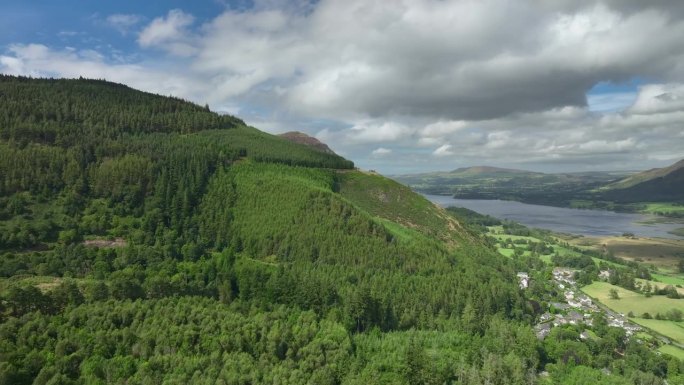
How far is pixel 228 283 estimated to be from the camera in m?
108

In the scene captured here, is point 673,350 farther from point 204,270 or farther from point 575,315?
point 204,270

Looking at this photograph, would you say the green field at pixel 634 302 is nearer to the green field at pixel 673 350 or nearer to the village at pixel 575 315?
the village at pixel 575 315

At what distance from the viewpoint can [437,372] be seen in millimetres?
81000

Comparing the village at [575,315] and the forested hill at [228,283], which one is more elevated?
the forested hill at [228,283]

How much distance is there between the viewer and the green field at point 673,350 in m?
119

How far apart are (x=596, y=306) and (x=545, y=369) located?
78.8m

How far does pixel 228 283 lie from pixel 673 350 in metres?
137

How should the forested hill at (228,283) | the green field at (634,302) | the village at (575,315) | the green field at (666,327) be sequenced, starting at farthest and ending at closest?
the green field at (634,302)
the green field at (666,327)
the village at (575,315)
the forested hill at (228,283)

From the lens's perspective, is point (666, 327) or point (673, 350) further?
point (666, 327)

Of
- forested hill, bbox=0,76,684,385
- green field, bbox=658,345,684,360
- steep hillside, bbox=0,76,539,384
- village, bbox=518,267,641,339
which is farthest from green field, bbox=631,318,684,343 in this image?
steep hillside, bbox=0,76,539,384

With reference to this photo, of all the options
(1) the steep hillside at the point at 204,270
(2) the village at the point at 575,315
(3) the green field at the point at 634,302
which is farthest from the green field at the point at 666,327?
(1) the steep hillside at the point at 204,270

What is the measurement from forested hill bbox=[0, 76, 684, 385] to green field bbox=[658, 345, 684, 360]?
1708 centimetres

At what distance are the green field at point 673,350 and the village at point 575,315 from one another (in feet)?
28.3

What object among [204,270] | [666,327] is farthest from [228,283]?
[666,327]
